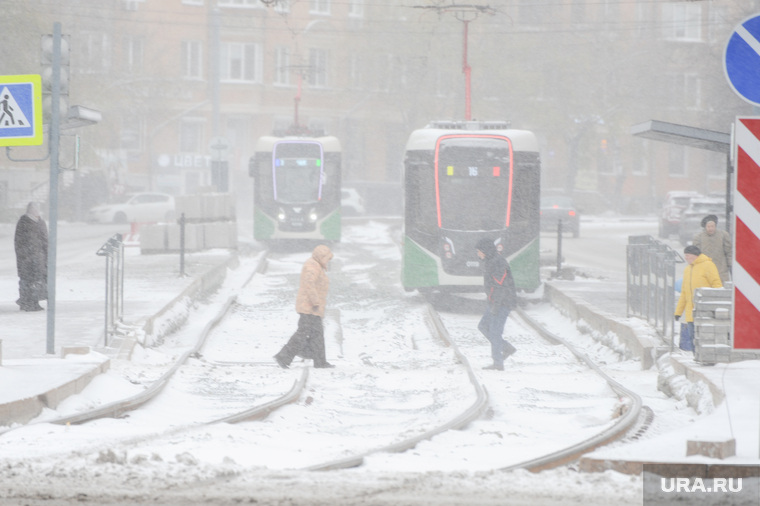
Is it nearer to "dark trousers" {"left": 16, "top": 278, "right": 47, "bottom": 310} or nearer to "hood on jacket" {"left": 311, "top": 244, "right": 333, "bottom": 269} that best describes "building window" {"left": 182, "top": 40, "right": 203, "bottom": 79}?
"dark trousers" {"left": 16, "top": 278, "right": 47, "bottom": 310}

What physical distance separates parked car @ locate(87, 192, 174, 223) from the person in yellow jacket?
3701cm

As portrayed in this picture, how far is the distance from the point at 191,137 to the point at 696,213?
3350 cm

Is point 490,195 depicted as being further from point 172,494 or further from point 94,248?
point 94,248

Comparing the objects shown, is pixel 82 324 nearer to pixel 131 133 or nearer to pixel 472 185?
pixel 472 185

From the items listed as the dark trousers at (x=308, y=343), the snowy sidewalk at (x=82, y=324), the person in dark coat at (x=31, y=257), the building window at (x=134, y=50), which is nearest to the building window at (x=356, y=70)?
the building window at (x=134, y=50)

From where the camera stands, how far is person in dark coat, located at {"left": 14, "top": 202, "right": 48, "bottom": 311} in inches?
615

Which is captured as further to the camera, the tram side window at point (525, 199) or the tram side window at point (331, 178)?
the tram side window at point (331, 178)

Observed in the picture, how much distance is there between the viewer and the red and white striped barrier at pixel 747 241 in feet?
20.4

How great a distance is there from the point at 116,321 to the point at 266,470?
7849 mm

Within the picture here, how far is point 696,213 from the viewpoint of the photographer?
118 feet

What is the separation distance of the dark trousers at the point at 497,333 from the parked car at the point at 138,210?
35.6 metres

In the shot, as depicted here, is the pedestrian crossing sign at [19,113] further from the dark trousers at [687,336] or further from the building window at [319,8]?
the building window at [319,8]

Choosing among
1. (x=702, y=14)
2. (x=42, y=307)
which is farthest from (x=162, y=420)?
(x=702, y=14)

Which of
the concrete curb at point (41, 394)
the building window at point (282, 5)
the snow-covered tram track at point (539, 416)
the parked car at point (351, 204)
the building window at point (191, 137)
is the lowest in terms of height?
the snow-covered tram track at point (539, 416)
